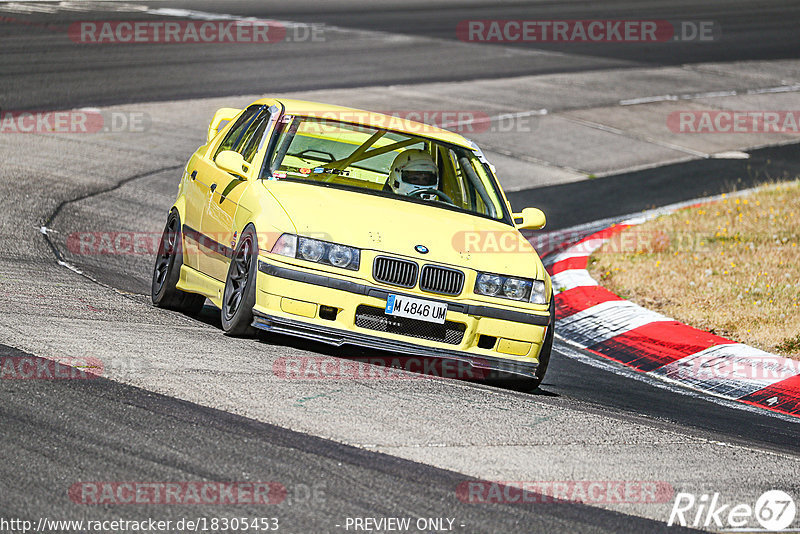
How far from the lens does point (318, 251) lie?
272 inches

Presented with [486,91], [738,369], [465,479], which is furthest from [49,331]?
[486,91]

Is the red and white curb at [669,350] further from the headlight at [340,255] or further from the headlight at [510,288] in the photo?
the headlight at [340,255]

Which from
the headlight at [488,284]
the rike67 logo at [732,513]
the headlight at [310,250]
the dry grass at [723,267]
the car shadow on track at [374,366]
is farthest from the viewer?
the dry grass at [723,267]

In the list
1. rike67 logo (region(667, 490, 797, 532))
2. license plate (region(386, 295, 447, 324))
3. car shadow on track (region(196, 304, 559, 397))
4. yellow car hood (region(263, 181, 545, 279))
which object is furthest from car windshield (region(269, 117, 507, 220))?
rike67 logo (region(667, 490, 797, 532))

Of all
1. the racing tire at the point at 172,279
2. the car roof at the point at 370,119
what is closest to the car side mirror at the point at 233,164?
the car roof at the point at 370,119

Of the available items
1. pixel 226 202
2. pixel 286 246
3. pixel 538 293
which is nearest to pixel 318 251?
pixel 286 246

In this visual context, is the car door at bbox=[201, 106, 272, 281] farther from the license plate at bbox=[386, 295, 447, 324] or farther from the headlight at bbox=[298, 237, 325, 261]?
the license plate at bbox=[386, 295, 447, 324]

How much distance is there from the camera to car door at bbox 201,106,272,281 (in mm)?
7566

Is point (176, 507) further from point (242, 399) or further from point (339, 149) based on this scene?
point (339, 149)

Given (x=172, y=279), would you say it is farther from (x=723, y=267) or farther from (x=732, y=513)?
(x=723, y=267)

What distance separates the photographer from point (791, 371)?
8500 millimetres

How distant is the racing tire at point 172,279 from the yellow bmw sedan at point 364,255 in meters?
0.01

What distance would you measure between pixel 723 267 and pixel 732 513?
6768 mm

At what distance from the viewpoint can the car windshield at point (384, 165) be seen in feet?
26.7
